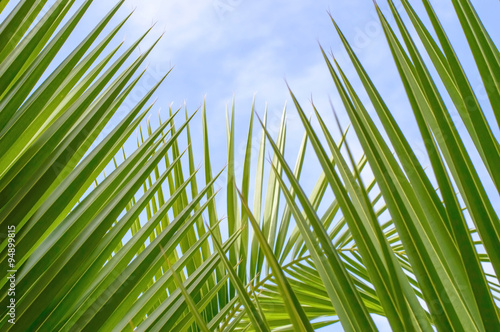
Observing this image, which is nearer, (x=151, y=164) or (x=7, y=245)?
(x=7, y=245)

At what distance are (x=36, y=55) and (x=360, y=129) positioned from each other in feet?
1.74

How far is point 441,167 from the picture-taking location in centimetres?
44

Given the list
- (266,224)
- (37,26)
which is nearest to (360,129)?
(37,26)

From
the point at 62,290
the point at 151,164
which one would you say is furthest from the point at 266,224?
the point at 62,290

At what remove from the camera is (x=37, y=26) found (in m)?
0.69

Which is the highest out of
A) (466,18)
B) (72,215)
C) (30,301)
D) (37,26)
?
(37,26)

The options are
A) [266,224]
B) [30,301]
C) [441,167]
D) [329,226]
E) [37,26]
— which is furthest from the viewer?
[329,226]

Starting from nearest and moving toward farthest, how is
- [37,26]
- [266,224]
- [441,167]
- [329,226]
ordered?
[441,167]
[37,26]
[266,224]
[329,226]

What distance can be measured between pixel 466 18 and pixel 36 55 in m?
0.60

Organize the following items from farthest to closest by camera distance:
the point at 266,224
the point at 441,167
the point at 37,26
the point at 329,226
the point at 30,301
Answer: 1. the point at 329,226
2. the point at 266,224
3. the point at 37,26
4. the point at 30,301
5. the point at 441,167

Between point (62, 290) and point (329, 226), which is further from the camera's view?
point (329, 226)

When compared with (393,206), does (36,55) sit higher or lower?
higher

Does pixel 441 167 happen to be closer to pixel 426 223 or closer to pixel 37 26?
pixel 426 223

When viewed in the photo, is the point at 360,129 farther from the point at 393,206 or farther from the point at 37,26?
the point at 37,26
